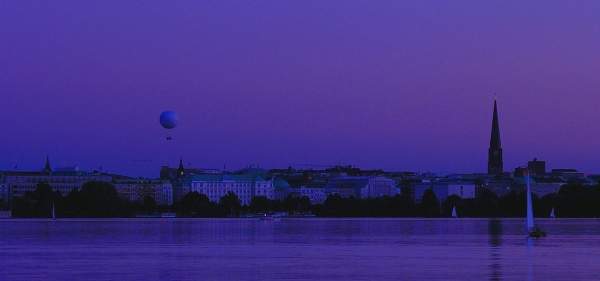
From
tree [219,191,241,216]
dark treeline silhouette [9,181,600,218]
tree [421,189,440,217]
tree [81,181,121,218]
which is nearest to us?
dark treeline silhouette [9,181,600,218]

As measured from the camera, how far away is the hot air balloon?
3688 inches

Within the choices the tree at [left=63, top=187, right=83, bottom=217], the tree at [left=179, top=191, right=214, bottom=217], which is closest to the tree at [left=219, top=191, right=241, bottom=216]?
the tree at [left=179, top=191, right=214, bottom=217]

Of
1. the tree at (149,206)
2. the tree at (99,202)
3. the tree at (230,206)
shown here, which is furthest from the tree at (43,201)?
the tree at (230,206)

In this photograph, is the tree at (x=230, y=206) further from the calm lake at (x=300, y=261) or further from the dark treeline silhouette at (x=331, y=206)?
the calm lake at (x=300, y=261)

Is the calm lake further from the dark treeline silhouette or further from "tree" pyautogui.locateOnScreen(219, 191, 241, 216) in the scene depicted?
"tree" pyautogui.locateOnScreen(219, 191, 241, 216)

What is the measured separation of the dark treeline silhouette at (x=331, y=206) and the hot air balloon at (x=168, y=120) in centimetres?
7001

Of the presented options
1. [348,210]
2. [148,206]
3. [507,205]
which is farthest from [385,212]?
[148,206]

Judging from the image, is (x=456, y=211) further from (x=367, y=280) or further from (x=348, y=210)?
(x=367, y=280)

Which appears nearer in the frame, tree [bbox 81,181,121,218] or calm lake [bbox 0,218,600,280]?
calm lake [bbox 0,218,600,280]

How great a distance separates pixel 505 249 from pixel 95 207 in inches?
4706

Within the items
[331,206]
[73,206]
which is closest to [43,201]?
[73,206]

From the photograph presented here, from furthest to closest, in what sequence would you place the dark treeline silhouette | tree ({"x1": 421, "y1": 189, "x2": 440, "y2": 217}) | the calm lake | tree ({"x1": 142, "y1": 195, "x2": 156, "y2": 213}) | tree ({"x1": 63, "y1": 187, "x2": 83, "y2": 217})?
tree ({"x1": 142, "y1": 195, "x2": 156, "y2": 213}) → tree ({"x1": 421, "y1": 189, "x2": 440, "y2": 217}) → tree ({"x1": 63, "y1": 187, "x2": 83, "y2": 217}) → the dark treeline silhouette → the calm lake

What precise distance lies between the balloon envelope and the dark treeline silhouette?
7002 cm

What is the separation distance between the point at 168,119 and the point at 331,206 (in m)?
94.3
